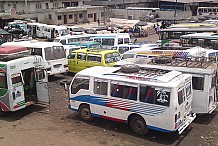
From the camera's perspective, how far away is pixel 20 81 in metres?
12.6

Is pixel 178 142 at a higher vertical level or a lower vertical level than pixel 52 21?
lower

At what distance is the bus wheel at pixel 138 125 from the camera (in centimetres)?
1045

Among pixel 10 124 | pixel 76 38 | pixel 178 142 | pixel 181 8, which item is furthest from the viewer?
pixel 181 8

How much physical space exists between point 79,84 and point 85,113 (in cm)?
113

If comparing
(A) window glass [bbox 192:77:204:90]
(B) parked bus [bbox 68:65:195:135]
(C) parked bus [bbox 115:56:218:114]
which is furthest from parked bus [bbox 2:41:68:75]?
(A) window glass [bbox 192:77:204:90]

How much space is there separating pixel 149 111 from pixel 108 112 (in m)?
1.68

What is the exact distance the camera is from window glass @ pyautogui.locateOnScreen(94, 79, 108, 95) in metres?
11.1

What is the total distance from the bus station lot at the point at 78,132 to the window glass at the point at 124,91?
1314 mm

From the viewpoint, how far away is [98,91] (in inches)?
446

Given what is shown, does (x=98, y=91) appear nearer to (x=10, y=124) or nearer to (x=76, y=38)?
(x=10, y=124)

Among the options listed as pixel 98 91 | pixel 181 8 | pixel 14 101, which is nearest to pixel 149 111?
pixel 98 91

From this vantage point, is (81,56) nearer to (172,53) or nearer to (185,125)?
(172,53)

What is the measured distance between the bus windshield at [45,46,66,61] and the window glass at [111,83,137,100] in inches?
309

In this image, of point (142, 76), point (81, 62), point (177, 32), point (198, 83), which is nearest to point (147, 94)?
point (142, 76)
